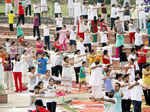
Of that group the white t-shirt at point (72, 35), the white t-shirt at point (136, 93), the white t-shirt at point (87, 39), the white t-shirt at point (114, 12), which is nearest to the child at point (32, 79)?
the white t-shirt at point (136, 93)

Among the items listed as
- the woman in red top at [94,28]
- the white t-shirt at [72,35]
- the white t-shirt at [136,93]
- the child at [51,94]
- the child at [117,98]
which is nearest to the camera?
the child at [117,98]

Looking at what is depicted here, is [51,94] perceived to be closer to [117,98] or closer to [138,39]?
[117,98]

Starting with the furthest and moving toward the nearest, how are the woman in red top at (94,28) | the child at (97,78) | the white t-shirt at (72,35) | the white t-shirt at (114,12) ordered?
the white t-shirt at (114,12)
the woman in red top at (94,28)
the white t-shirt at (72,35)
the child at (97,78)

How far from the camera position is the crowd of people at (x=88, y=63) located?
16.7 meters

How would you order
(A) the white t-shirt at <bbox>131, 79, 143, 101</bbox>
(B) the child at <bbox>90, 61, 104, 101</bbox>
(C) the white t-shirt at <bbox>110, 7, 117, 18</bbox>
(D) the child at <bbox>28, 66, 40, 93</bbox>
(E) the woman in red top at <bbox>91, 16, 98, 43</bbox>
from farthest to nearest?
(C) the white t-shirt at <bbox>110, 7, 117, 18</bbox>, (E) the woman in red top at <bbox>91, 16, 98, 43</bbox>, (D) the child at <bbox>28, 66, 40, 93</bbox>, (B) the child at <bbox>90, 61, 104, 101</bbox>, (A) the white t-shirt at <bbox>131, 79, 143, 101</bbox>

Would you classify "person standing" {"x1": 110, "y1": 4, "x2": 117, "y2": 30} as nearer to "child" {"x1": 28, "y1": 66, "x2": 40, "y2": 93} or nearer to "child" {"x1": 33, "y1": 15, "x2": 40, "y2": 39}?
"child" {"x1": 33, "y1": 15, "x2": 40, "y2": 39}

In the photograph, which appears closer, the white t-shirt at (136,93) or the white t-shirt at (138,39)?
the white t-shirt at (136,93)

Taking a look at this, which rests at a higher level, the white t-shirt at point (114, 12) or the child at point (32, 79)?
the white t-shirt at point (114, 12)

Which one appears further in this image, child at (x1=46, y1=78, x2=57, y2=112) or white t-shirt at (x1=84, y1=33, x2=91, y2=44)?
white t-shirt at (x1=84, y1=33, x2=91, y2=44)

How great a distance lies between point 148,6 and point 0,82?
11.7m

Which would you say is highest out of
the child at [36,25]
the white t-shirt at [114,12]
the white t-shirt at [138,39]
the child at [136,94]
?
the white t-shirt at [114,12]

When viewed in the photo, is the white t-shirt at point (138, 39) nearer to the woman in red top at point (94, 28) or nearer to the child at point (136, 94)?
the woman in red top at point (94, 28)

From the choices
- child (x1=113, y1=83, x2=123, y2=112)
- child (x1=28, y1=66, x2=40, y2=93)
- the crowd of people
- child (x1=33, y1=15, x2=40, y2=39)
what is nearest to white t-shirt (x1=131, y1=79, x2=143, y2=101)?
the crowd of people

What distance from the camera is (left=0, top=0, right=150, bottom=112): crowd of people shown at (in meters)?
16.7
